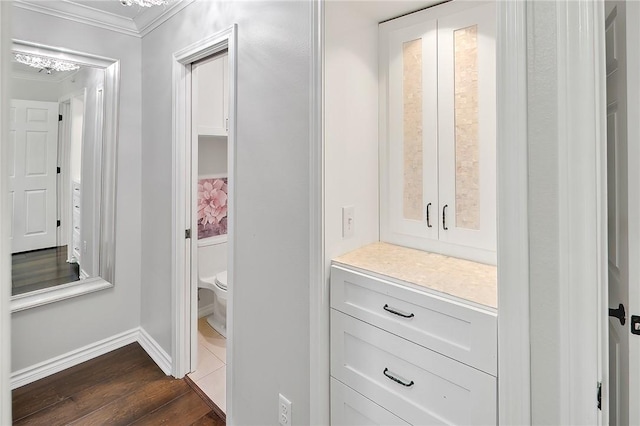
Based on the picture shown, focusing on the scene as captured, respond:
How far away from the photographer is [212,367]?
98.2 inches

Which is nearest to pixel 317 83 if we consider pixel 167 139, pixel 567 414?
pixel 567 414

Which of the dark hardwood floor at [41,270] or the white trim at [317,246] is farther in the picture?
the dark hardwood floor at [41,270]

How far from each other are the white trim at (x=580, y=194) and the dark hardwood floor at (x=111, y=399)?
72.2 inches

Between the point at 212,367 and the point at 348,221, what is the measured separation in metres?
1.70

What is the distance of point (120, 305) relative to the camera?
9.04 feet

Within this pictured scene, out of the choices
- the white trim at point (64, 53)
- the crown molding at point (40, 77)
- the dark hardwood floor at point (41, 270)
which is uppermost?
the white trim at point (64, 53)

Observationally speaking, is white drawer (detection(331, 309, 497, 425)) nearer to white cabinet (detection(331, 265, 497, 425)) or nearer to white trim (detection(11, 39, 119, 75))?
white cabinet (detection(331, 265, 497, 425))

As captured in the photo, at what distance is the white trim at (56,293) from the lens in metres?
2.30

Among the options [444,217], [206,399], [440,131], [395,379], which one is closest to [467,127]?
[440,131]

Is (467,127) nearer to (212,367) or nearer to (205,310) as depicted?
(212,367)

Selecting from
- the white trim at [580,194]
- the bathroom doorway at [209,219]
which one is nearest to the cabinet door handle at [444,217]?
the white trim at [580,194]

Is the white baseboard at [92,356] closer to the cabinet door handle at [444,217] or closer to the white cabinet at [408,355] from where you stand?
the white cabinet at [408,355]

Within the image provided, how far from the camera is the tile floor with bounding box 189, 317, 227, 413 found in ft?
7.23

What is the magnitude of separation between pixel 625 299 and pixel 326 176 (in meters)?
1.00
